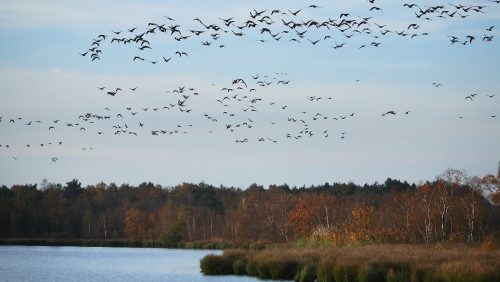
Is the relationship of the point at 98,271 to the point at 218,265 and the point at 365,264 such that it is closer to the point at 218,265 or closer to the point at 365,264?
the point at 218,265

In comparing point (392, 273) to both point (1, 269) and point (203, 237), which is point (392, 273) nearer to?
point (1, 269)

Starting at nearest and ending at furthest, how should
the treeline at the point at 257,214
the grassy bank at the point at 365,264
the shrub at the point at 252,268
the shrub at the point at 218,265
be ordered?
the grassy bank at the point at 365,264
the shrub at the point at 252,268
the shrub at the point at 218,265
the treeline at the point at 257,214

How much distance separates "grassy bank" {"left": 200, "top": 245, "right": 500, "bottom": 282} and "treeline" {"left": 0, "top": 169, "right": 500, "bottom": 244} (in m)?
12.4

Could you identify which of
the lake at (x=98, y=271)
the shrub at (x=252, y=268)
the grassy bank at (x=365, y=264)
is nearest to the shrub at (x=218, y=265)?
the grassy bank at (x=365, y=264)

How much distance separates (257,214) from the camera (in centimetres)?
12850

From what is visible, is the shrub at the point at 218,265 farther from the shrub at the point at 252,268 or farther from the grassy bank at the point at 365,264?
the shrub at the point at 252,268

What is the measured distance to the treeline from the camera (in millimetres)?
86375

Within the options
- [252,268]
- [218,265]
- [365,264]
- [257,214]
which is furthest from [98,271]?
[257,214]

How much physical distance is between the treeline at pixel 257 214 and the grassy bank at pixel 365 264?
40.7 ft

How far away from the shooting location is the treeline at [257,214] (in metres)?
86.4

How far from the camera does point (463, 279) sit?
3594 cm

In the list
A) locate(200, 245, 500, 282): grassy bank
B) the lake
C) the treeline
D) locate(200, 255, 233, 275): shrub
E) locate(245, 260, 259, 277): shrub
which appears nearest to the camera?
locate(200, 245, 500, 282): grassy bank

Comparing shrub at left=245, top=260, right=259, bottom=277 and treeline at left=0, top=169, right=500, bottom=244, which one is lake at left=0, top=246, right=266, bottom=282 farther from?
treeline at left=0, top=169, right=500, bottom=244

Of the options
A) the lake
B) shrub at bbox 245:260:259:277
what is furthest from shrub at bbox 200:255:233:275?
shrub at bbox 245:260:259:277
